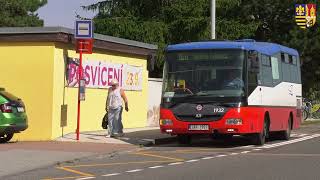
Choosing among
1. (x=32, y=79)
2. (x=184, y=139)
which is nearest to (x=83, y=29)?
(x=32, y=79)

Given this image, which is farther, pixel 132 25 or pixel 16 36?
pixel 132 25

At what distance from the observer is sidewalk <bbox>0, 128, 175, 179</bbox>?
14.6 meters

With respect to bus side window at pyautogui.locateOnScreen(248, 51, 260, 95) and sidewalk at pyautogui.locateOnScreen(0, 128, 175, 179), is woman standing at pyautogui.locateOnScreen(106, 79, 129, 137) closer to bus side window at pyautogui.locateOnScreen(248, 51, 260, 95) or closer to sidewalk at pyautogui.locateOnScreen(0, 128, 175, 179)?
sidewalk at pyautogui.locateOnScreen(0, 128, 175, 179)

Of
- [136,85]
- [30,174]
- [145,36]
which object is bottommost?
[30,174]

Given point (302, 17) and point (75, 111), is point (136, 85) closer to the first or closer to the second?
point (75, 111)

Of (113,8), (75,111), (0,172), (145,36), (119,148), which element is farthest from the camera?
(113,8)

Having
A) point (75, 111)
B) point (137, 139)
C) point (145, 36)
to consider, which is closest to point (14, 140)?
point (75, 111)

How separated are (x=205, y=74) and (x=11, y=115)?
551 cm

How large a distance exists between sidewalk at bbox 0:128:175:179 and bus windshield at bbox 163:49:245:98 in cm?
210

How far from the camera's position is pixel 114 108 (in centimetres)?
2083

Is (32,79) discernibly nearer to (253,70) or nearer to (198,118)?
(198,118)

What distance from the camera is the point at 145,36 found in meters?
41.2

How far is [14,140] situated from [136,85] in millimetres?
6807

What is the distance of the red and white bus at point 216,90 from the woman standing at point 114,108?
2.06 m
